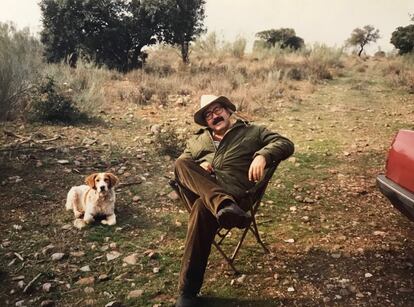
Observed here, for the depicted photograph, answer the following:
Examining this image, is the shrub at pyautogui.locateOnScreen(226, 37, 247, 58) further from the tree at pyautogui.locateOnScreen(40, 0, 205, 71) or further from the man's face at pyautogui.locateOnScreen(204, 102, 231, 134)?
the man's face at pyautogui.locateOnScreen(204, 102, 231, 134)

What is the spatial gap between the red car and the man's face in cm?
150

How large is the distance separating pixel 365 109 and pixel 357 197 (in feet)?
20.3

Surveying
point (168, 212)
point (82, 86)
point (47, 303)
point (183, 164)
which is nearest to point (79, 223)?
point (168, 212)

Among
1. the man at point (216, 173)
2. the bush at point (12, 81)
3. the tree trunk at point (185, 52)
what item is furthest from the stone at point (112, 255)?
the tree trunk at point (185, 52)

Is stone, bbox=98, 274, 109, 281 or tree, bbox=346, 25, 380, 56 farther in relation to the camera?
tree, bbox=346, 25, 380, 56

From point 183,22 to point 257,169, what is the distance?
16582 mm

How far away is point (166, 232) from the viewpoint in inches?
195

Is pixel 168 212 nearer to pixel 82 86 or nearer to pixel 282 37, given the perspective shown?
pixel 82 86

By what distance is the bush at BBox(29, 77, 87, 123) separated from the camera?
8.80 metres

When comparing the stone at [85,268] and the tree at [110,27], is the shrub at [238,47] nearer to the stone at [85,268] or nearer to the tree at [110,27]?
the tree at [110,27]

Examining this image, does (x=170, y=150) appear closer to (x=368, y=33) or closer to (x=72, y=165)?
(x=72, y=165)

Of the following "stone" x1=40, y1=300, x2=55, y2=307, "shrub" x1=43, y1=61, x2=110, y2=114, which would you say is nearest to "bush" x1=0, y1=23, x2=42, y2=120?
"shrub" x1=43, y1=61, x2=110, y2=114

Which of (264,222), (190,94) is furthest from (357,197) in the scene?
(190,94)

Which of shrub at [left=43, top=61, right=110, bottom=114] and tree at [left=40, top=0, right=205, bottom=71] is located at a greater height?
tree at [left=40, top=0, right=205, bottom=71]
